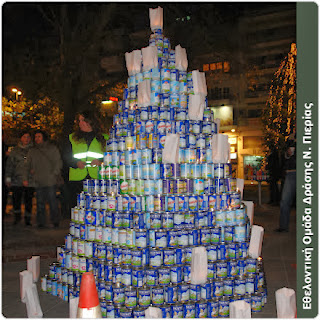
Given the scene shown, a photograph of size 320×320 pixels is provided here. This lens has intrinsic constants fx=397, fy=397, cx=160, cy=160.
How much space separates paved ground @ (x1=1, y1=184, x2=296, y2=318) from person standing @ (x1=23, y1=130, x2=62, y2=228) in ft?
2.55

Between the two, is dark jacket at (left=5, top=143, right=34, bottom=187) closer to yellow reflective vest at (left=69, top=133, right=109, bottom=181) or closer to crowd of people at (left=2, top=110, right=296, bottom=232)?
crowd of people at (left=2, top=110, right=296, bottom=232)

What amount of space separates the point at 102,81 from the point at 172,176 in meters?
11.0

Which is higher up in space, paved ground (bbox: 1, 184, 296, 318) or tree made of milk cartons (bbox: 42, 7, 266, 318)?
tree made of milk cartons (bbox: 42, 7, 266, 318)

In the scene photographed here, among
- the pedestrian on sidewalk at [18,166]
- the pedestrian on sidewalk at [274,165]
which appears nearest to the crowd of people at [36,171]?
the pedestrian on sidewalk at [18,166]

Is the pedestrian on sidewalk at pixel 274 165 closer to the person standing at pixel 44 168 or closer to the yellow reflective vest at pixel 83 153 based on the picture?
the person standing at pixel 44 168

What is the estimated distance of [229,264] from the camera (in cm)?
434

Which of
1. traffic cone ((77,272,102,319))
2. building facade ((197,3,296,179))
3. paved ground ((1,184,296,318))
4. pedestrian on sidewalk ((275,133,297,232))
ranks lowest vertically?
paved ground ((1,184,296,318))

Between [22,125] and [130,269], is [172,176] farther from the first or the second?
[22,125]

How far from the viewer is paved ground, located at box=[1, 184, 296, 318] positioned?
4.39 m

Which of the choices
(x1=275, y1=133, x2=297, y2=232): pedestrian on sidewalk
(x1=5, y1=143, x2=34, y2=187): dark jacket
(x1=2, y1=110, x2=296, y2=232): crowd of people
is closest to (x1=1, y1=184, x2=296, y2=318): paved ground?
(x1=2, y1=110, x2=296, y2=232): crowd of people

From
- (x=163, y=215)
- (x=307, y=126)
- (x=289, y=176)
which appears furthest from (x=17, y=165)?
(x=307, y=126)

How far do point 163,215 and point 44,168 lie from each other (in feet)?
18.4

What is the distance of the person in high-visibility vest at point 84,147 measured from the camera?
5930mm

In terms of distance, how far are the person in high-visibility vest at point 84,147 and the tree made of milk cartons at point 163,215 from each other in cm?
106
